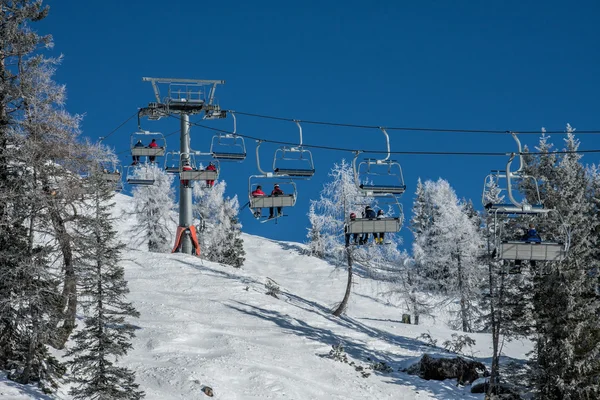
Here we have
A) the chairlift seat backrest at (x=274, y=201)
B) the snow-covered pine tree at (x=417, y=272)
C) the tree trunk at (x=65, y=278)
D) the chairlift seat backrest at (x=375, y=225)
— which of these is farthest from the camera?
the snow-covered pine tree at (x=417, y=272)

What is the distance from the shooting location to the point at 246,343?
30.2 m

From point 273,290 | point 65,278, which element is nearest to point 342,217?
point 273,290

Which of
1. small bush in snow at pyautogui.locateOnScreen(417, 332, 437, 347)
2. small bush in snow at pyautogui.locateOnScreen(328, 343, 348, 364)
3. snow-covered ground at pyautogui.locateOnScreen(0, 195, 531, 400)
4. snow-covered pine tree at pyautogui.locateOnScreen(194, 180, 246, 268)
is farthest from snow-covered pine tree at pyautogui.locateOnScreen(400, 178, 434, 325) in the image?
small bush in snow at pyautogui.locateOnScreen(328, 343, 348, 364)

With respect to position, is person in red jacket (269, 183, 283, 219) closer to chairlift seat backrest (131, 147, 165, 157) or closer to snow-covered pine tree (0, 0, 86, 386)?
snow-covered pine tree (0, 0, 86, 386)

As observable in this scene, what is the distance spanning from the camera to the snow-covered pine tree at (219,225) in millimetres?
69250

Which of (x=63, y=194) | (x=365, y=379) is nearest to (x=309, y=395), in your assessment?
(x=365, y=379)

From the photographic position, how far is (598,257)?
33.5 metres

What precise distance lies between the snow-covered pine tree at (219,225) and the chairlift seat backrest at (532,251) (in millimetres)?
46962

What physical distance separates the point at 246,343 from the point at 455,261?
1233 inches

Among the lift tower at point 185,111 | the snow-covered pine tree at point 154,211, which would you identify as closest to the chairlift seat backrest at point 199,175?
the lift tower at point 185,111

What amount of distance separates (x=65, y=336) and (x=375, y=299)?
4832 centimetres

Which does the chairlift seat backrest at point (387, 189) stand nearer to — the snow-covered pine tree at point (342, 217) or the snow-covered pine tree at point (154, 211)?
the snow-covered pine tree at point (342, 217)

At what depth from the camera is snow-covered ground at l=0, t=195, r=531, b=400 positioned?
25.8 metres

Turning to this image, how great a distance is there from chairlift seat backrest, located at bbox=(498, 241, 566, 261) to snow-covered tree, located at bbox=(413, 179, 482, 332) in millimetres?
32036
